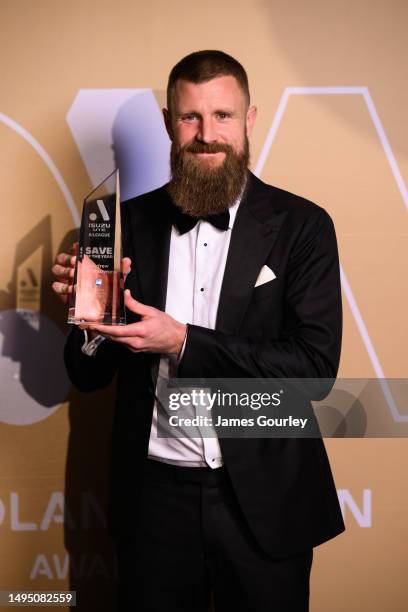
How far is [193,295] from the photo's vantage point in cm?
163

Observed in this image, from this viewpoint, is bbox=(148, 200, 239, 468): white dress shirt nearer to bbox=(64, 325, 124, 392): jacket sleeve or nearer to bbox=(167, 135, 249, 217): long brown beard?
bbox=(167, 135, 249, 217): long brown beard

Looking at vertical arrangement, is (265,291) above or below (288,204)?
below

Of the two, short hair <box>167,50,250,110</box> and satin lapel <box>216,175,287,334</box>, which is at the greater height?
short hair <box>167,50,250,110</box>

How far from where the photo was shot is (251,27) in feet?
7.10

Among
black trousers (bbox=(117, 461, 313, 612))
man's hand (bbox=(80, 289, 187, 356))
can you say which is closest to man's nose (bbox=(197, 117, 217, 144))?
man's hand (bbox=(80, 289, 187, 356))

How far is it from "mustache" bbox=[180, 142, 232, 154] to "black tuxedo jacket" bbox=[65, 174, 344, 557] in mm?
117

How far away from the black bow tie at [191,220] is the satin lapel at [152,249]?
0.03m

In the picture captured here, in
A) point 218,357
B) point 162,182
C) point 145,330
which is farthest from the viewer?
point 162,182

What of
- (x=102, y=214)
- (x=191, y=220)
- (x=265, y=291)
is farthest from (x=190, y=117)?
(x=265, y=291)

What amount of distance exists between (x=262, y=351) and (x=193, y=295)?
0.76ft

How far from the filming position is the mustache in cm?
166

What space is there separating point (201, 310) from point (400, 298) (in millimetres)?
869

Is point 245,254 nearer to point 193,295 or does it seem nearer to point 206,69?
point 193,295

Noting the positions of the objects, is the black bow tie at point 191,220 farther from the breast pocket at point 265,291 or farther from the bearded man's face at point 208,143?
the breast pocket at point 265,291
